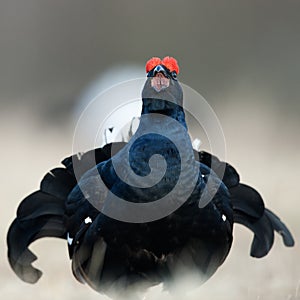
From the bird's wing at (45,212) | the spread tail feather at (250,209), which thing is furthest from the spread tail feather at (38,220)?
the spread tail feather at (250,209)

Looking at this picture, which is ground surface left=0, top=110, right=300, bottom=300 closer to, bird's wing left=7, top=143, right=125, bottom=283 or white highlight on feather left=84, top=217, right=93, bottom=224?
bird's wing left=7, top=143, right=125, bottom=283

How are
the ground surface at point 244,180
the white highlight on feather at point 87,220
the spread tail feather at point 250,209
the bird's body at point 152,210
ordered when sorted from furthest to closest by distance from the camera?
the ground surface at point 244,180 < the spread tail feather at point 250,209 < the white highlight on feather at point 87,220 < the bird's body at point 152,210

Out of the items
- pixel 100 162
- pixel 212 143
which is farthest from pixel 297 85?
pixel 100 162

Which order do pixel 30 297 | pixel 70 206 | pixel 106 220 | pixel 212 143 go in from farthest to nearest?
pixel 212 143 → pixel 30 297 → pixel 70 206 → pixel 106 220

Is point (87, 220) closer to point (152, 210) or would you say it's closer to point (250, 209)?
point (152, 210)

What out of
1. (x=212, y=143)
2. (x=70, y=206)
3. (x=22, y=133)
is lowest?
(x=70, y=206)

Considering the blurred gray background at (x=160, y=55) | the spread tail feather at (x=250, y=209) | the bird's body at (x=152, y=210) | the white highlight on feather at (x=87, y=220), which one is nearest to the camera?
the bird's body at (x=152, y=210)

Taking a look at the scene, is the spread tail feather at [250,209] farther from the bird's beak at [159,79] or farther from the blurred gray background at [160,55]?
the blurred gray background at [160,55]

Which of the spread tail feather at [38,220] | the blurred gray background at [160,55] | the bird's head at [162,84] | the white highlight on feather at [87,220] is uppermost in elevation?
the blurred gray background at [160,55]

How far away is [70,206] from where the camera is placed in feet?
10.5

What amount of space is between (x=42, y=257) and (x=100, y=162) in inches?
49.5

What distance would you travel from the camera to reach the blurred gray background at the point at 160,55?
602 centimetres

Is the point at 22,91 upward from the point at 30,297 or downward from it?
upward

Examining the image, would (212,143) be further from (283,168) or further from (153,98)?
(153,98)
